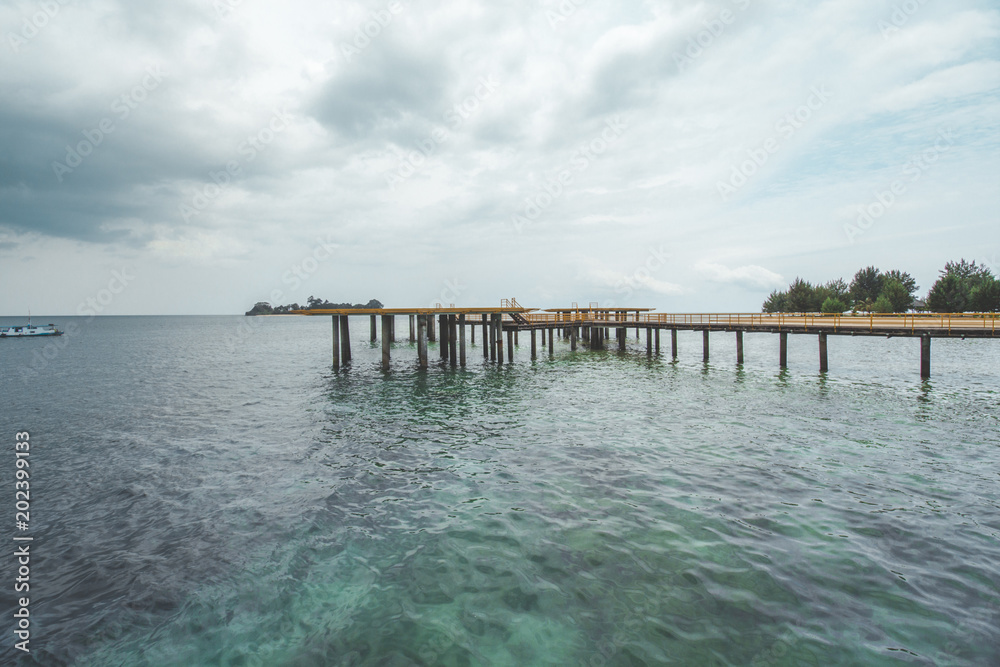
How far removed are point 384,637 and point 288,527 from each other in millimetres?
4568

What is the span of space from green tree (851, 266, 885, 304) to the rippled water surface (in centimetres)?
9645

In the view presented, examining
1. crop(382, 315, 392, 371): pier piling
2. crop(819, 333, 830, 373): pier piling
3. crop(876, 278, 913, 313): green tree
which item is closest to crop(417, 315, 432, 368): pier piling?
crop(382, 315, 392, 371): pier piling

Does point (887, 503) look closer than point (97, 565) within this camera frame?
No

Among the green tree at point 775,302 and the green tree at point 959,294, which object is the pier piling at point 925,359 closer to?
the green tree at point 959,294

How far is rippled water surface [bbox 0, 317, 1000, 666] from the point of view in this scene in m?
6.22

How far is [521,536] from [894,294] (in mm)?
103320

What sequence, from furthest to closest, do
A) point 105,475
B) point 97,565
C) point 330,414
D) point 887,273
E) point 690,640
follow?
point 887,273 → point 330,414 → point 105,475 → point 97,565 → point 690,640

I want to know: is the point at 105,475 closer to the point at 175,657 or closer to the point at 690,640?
the point at 175,657

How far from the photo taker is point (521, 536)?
Result: 8953 mm

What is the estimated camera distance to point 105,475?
1325 cm

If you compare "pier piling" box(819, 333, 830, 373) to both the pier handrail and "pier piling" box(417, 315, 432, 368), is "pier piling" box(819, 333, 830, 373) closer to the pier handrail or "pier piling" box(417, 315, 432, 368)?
the pier handrail

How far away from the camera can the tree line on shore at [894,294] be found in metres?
64.0

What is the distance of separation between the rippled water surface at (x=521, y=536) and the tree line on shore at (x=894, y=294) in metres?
61.0

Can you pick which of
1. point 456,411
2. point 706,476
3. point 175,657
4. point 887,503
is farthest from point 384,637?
point 456,411
